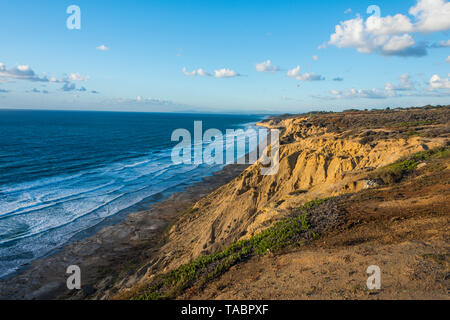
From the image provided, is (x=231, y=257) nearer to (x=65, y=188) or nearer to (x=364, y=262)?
(x=364, y=262)

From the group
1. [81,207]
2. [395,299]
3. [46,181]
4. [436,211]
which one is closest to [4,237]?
[81,207]

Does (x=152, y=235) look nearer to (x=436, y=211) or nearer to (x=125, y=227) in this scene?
(x=125, y=227)

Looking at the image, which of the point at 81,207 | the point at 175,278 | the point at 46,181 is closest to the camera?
the point at 175,278

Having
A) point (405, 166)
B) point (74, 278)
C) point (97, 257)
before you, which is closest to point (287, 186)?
point (405, 166)

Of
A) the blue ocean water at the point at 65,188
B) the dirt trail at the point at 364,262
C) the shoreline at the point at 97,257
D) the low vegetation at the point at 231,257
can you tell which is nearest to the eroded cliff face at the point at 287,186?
the shoreline at the point at 97,257

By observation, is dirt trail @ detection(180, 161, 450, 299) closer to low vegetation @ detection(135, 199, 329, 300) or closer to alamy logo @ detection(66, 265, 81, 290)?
low vegetation @ detection(135, 199, 329, 300)
